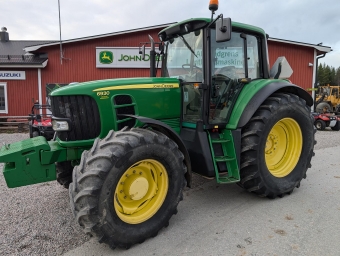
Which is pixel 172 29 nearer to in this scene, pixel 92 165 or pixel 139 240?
pixel 92 165

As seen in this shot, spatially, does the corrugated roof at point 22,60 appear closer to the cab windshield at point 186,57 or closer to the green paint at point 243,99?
the cab windshield at point 186,57

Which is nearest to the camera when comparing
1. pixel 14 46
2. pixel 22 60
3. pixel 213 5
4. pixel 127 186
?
pixel 127 186

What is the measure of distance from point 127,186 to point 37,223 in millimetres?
1244

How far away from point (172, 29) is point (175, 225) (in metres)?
2.45

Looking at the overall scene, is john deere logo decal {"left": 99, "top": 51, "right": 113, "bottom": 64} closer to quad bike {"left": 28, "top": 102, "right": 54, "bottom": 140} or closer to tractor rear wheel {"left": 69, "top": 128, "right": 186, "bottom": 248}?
quad bike {"left": 28, "top": 102, "right": 54, "bottom": 140}

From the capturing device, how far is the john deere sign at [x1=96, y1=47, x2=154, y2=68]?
12.8 m

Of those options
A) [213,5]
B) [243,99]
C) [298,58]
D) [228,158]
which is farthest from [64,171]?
[298,58]

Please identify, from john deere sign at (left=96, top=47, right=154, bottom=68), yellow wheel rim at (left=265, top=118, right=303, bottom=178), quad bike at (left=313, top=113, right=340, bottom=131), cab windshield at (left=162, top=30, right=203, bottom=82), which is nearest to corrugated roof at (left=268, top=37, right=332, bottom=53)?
quad bike at (left=313, top=113, right=340, bottom=131)

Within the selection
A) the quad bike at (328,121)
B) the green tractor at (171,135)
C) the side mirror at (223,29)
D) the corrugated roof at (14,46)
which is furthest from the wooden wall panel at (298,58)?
the corrugated roof at (14,46)

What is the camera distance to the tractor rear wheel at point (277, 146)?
340cm

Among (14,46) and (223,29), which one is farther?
(14,46)

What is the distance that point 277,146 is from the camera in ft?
13.3

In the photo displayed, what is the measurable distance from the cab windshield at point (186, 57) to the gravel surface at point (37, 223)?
2.24 metres

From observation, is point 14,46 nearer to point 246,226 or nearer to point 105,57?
point 105,57
